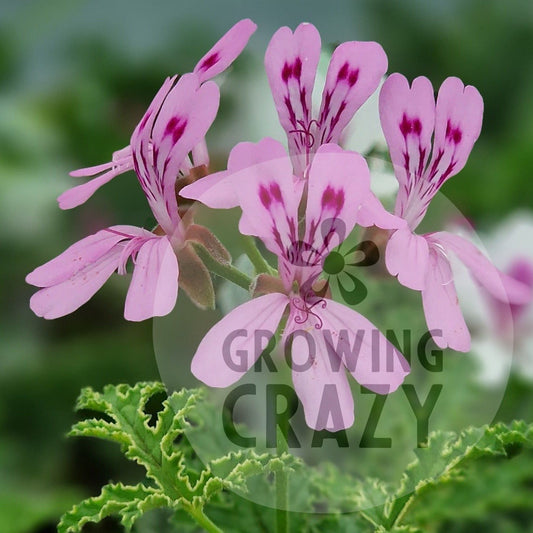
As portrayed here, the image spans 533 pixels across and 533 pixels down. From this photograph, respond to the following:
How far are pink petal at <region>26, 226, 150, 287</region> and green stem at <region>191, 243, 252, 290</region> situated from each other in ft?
0.15

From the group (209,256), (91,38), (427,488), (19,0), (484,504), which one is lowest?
(484,504)

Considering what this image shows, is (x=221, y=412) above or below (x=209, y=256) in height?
below

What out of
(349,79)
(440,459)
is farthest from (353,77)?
(440,459)

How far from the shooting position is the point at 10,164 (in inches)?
83.3

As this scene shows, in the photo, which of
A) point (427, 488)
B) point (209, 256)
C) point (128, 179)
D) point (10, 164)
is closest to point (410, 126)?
point (209, 256)

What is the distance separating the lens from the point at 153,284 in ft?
2.17

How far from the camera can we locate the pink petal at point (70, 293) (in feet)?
2.35

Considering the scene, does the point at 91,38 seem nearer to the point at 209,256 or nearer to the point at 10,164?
the point at 10,164

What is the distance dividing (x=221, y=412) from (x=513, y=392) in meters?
0.63

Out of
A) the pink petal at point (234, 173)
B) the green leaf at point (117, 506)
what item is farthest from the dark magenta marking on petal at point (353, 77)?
the green leaf at point (117, 506)

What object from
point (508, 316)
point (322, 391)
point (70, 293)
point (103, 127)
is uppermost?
point (103, 127)

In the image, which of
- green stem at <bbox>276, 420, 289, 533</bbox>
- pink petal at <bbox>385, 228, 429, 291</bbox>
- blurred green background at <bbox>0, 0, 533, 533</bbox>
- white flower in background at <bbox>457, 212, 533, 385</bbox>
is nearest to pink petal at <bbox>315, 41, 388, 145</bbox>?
pink petal at <bbox>385, 228, 429, 291</bbox>

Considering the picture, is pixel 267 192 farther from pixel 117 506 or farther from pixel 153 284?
pixel 117 506

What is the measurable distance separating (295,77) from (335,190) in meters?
0.11
